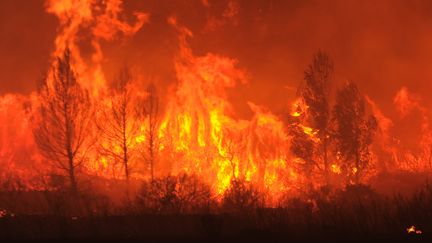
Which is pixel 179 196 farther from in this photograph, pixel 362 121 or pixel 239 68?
pixel 239 68

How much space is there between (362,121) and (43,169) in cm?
2213

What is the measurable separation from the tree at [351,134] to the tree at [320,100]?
777mm

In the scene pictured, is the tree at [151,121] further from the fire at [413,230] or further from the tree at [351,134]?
the fire at [413,230]

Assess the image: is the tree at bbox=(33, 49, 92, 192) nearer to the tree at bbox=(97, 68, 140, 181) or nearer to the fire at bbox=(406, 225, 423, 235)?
the tree at bbox=(97, 68, 140, 181)

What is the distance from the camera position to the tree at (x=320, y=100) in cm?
3097

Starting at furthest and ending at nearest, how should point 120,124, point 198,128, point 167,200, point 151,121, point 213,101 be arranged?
point 213,101
point 198,128
point 151,121
point 120,124
point 167,200

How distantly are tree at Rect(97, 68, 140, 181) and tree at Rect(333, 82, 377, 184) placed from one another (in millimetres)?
13203

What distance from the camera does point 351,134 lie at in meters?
29.6

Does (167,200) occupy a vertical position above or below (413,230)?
above

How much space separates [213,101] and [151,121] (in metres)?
5.33

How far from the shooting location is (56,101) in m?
28.0

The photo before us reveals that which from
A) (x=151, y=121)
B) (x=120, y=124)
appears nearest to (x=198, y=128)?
(x=151, y=121)

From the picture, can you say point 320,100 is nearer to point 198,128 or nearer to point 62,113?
point 198,128

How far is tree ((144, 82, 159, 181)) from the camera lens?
1193 inches
